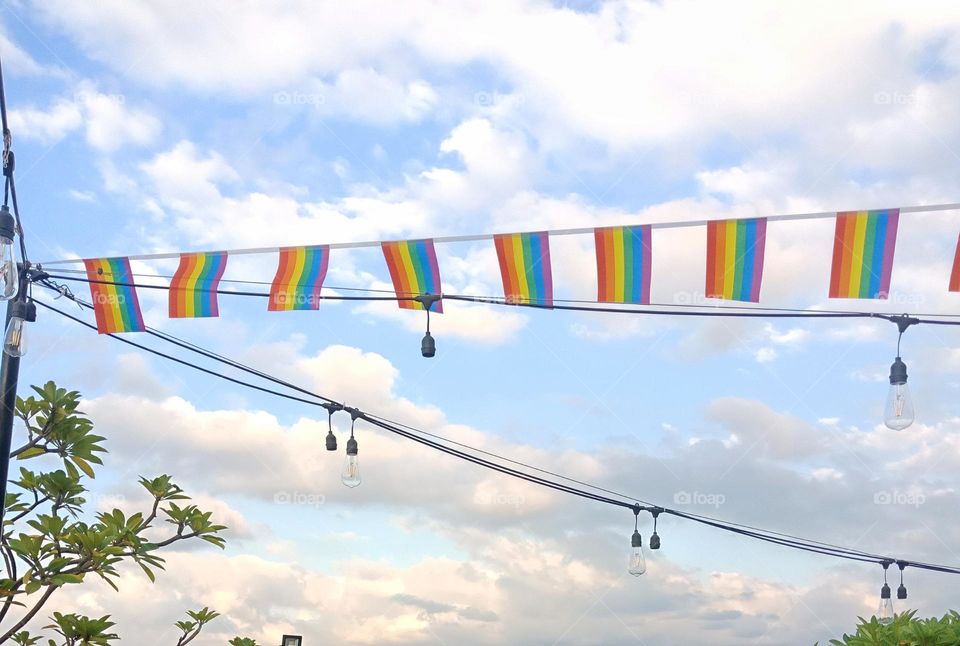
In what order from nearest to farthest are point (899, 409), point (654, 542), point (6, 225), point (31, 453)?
point (6, 225) → point (31, 453) → point (899, 409) → point (654, 542)

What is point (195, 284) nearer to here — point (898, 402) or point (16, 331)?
point (16, 331)

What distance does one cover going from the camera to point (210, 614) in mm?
9055

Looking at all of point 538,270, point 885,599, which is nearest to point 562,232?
point 538,270

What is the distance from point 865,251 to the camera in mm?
8844

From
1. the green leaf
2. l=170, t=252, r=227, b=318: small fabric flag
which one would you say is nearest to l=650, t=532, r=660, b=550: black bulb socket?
l=170, t=252, r=227, b=318: small fabric flag

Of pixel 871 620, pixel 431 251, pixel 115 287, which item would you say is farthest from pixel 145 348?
pixel 871 620

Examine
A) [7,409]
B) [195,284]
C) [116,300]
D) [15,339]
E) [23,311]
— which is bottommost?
[7,409]

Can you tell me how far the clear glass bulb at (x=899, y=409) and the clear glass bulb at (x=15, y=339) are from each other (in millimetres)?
7689

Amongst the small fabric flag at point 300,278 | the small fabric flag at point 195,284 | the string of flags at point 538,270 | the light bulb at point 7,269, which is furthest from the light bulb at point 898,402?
the light bulb at point 7,269

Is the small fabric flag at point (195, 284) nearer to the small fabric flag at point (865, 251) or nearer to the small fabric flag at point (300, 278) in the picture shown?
the small fabric flag at point (300, 278)

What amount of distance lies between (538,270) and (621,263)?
0.86m

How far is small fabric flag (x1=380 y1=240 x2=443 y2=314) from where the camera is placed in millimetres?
9414

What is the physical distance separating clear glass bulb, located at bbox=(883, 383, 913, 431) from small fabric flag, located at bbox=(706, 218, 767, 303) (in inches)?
63.6

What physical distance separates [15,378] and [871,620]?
7.59 metres
